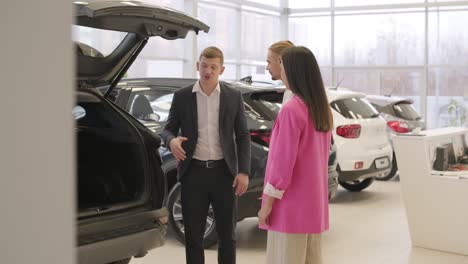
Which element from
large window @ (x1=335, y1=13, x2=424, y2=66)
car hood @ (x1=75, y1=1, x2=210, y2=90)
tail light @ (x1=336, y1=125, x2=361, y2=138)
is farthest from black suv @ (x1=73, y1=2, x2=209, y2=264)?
large window @ (x1=335, y1=13, x2=424, y2=66)

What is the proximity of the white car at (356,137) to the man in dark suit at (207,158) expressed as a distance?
13.6 ft

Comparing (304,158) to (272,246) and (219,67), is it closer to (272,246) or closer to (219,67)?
(272,246)

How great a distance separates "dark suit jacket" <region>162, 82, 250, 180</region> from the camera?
13.6 ft

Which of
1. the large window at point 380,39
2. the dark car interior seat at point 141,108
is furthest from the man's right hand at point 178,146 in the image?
the large window at point 380,39

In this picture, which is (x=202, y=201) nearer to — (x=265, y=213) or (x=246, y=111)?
(x=265, y=213)

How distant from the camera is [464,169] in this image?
6199 millimetres

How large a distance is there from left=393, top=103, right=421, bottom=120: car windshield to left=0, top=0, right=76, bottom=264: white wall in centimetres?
983

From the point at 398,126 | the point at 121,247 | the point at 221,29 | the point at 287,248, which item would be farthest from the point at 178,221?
the point at 221,29

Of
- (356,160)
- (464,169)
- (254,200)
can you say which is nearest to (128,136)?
(254,200)

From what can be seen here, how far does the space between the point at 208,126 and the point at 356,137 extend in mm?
4465

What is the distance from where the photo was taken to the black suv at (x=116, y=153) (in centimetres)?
356

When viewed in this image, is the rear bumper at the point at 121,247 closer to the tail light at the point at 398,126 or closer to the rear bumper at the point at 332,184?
the rear bumper at the point at 332,184

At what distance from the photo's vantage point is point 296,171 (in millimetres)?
3342

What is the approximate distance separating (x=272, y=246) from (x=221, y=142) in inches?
35.9
